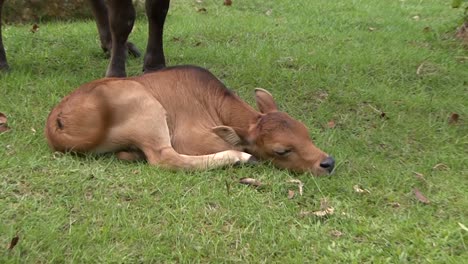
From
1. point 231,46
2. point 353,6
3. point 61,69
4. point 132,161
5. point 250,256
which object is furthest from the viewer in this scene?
point 353,6

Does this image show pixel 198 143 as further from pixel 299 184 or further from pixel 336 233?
pixel 336 233

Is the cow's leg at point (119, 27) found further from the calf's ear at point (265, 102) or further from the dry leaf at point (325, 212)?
the dry leaf at point (325, 212)

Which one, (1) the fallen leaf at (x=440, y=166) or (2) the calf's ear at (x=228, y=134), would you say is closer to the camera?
(2) the calf's ear at (x=228, y=134)

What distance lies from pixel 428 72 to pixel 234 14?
3.13 meters

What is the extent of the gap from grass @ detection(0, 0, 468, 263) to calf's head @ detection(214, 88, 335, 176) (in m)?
0.08

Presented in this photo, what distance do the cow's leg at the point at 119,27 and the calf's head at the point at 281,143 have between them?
5.34 ft

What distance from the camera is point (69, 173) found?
3385mm

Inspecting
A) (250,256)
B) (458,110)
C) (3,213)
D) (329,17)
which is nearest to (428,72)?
(458,110)

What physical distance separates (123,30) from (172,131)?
1518 millimetres

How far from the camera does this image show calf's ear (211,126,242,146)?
3.56 meters

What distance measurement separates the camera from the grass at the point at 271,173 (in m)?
2.79

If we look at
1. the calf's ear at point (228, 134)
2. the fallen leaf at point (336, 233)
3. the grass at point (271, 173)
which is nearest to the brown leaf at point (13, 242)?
the grass at point (271, 173)

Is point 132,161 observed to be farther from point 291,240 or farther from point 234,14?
point 234,14

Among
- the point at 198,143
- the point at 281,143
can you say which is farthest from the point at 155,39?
A: the point at 281,143
